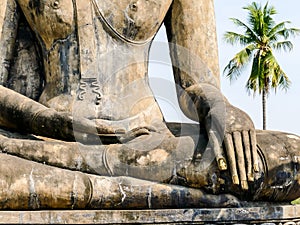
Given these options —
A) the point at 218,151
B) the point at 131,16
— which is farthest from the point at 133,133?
the point at 131,16

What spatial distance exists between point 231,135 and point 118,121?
108 centimetres

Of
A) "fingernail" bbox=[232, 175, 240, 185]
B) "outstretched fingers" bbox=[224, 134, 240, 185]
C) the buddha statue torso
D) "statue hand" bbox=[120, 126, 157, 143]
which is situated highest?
the buddha statue torso

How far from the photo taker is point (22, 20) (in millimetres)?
5402

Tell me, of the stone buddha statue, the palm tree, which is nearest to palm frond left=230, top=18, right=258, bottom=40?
the palm tree

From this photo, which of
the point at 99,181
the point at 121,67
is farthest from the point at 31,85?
the point at 99,181

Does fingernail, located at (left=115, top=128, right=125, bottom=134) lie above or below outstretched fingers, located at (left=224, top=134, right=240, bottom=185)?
above

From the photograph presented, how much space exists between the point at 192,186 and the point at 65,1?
1783mm

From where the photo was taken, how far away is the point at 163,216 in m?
3.91

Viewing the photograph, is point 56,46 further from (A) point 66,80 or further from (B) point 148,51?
(B) point 148,51

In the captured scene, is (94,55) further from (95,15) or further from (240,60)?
(240,60)

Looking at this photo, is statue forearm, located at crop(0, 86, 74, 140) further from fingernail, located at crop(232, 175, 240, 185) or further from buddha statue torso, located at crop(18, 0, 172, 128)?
fingernail, located at crop(232, 175, 240, 185)

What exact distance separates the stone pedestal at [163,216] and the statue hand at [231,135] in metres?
0.17

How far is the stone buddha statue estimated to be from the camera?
404 cm

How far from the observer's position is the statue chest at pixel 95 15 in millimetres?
5117
